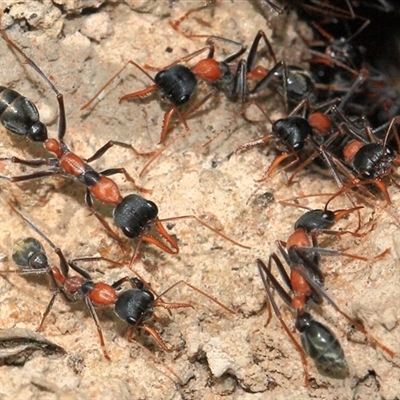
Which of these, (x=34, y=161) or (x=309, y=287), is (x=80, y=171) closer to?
(x=34, y=161)

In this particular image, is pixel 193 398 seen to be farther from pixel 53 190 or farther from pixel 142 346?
pixel 53 190

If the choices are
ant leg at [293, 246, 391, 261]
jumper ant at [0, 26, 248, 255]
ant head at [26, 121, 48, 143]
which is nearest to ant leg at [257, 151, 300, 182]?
jumper ant at [0, 26, 248, 255]

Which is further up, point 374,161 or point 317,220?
point 374,161

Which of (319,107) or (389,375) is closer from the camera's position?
(389,375)

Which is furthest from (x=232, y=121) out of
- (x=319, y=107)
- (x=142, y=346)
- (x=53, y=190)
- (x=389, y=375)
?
(x=389, y=375)

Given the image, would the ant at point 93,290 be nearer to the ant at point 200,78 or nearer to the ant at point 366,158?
the ant at point 200,78

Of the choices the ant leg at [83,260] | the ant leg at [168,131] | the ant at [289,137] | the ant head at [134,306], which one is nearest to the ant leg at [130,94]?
the ant leg at [168,131]

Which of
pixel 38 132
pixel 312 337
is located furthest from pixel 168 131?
pixel 312 337
